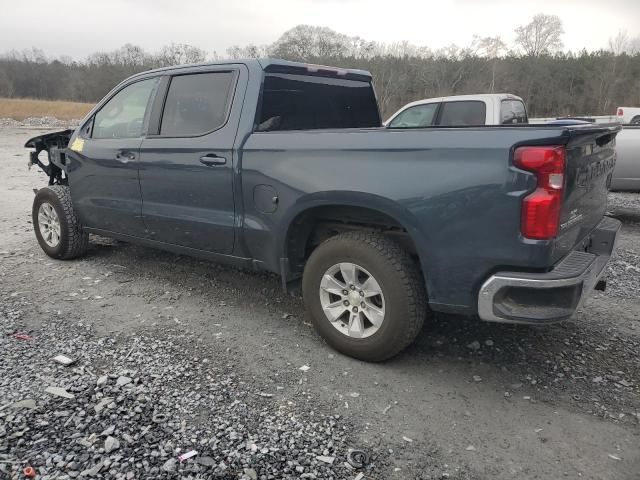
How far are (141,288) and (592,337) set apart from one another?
12.3 ft

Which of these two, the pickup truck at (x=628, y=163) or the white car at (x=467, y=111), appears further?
the pickup truck at (x=628, y=163)

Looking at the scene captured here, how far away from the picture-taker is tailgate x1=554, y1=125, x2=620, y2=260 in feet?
8.79

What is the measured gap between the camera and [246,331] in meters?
3.84

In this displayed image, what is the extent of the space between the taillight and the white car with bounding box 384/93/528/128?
4.97 metres

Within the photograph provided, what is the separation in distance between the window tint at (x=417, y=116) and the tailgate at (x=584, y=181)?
16.3 feet

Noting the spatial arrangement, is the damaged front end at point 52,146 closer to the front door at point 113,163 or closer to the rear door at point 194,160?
the front door at point 113,163

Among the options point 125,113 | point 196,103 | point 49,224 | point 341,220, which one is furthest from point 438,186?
point 49,224

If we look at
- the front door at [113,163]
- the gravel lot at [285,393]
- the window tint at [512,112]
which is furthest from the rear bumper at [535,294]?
the window tint at [512,112]

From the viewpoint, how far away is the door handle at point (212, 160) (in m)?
3.75

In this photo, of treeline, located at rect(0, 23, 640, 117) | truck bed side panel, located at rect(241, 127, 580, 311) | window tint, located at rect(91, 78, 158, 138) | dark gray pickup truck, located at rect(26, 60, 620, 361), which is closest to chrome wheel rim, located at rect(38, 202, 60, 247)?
dark gray pickup truck, located at rect(26, 60, 620, 361)

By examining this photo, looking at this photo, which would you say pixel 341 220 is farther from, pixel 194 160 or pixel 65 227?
pixel 65 227

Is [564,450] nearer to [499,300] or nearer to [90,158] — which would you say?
[499,300]

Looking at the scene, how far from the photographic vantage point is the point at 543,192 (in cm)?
255

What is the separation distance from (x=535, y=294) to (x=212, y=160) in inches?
93.6
